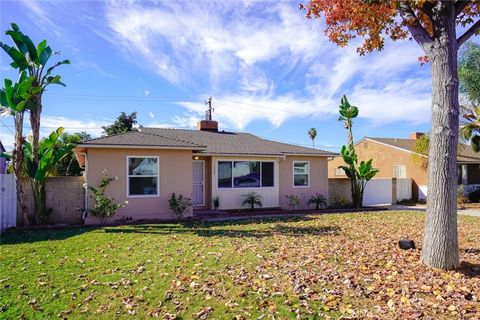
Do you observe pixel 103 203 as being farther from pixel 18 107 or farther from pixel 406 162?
pixel 406 162

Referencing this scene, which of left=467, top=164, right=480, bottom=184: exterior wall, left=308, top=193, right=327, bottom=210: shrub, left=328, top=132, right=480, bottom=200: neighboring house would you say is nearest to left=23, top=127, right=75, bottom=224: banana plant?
left=308, top=193, right=327, bottom=210: shrub

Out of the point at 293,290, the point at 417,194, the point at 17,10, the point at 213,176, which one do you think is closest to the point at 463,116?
the point at 417,194

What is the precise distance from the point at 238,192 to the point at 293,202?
2.80 m

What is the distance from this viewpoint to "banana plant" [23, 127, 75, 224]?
12133 millimetres

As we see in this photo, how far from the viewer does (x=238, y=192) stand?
1681 cm

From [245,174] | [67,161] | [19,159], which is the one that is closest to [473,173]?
[245,174]

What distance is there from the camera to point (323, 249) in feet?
25.6

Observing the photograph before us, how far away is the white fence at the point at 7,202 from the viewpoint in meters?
11.2

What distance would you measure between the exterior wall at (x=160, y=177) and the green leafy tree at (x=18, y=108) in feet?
7.07

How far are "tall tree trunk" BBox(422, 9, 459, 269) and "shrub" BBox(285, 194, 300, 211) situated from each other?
10906mm

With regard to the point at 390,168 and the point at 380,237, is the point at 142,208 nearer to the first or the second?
the point at 380,237

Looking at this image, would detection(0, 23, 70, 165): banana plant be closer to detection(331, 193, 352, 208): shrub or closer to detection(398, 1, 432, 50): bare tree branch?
detection(398, 1, 432, 50): bare tree branch

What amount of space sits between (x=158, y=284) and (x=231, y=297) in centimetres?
134

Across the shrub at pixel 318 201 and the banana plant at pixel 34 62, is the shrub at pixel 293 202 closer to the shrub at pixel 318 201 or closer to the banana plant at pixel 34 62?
the shrub at pixel 318 201
